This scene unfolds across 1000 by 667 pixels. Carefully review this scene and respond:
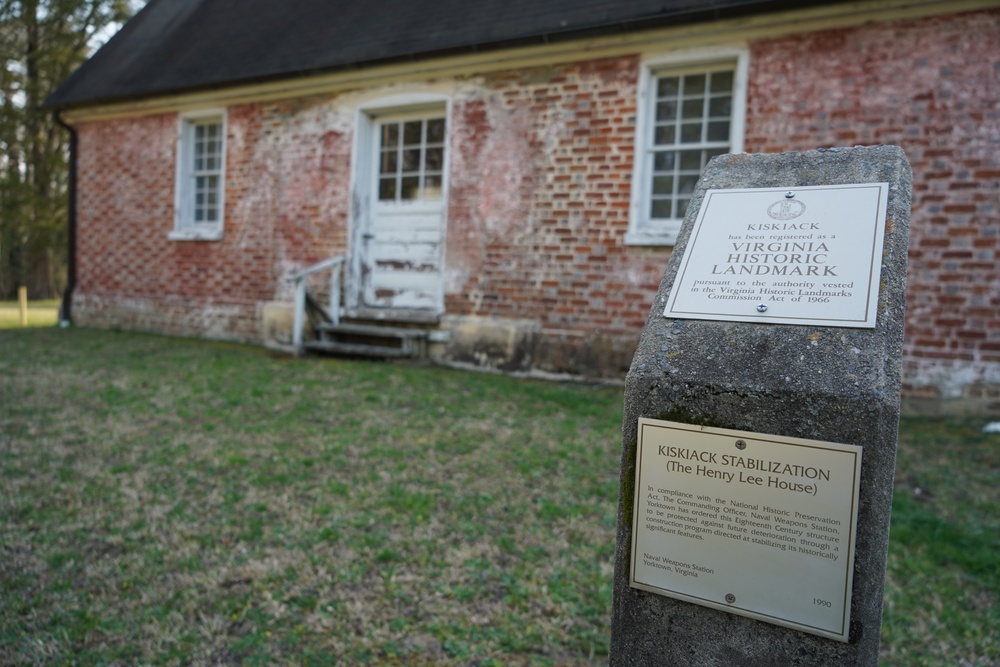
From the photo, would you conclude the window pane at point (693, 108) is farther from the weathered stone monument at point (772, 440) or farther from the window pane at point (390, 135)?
the weathered stone monument at point (772, 440)

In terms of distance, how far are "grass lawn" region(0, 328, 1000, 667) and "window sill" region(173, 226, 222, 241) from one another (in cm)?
459

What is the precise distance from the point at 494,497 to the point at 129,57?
37.7ft

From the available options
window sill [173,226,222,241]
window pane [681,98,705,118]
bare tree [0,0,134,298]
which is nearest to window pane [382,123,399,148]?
window sill [173,226,222,241]

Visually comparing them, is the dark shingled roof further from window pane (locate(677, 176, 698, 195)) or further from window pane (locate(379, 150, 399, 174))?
window pane (locate(677, 176, 698, 195))

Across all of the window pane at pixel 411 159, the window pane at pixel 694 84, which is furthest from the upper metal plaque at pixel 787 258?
the window pane at pixel 411 159

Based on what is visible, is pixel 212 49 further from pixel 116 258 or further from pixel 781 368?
pixel 781 368

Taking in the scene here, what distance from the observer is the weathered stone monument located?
1454mm

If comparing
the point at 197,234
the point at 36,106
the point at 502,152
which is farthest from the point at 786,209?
the point at 36,106

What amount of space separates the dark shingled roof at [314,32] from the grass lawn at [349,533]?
395cm

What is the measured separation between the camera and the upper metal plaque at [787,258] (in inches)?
64.2

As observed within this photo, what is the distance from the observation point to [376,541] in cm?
307

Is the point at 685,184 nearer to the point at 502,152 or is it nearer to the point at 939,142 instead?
the point at 502,152

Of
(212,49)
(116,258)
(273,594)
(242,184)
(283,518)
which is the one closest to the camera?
(273,594)

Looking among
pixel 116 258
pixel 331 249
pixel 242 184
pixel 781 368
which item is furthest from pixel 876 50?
pixel 116 258
